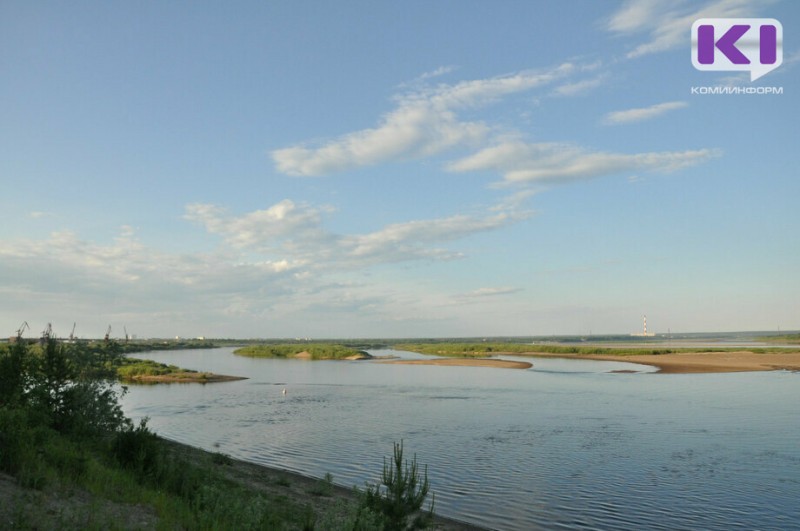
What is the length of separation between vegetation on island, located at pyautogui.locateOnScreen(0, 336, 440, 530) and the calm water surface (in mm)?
6734

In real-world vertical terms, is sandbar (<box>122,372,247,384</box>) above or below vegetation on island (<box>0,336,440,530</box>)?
below

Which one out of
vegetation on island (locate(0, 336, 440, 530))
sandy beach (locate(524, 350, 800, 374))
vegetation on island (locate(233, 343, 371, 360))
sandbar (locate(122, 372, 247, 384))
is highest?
vegetation on island (locate(0, 336, 440, 530))

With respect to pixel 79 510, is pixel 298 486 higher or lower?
lower

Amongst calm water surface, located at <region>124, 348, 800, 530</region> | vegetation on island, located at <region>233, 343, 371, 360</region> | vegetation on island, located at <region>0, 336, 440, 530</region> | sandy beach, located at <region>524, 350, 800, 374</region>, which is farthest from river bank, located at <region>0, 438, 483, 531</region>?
vegetation on island, located at <region>233, 343, 371, 360</region>

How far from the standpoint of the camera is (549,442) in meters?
31.1

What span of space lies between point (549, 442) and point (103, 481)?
2404 centimetres

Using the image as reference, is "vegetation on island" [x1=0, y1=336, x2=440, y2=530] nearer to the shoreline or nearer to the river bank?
the river bank

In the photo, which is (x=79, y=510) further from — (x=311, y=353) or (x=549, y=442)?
(x=311, y=353)

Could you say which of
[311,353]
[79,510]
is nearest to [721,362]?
[311,353]

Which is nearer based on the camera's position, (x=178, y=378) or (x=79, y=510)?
(x=79, y=510)

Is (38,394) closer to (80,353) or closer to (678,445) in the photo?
(80,353)

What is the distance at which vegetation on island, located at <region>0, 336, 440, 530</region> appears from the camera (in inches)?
423

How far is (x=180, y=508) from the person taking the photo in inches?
494

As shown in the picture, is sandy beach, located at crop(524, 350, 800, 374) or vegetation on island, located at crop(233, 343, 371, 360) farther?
vegetation on island, located at crop(233, 343, 371, 360)
